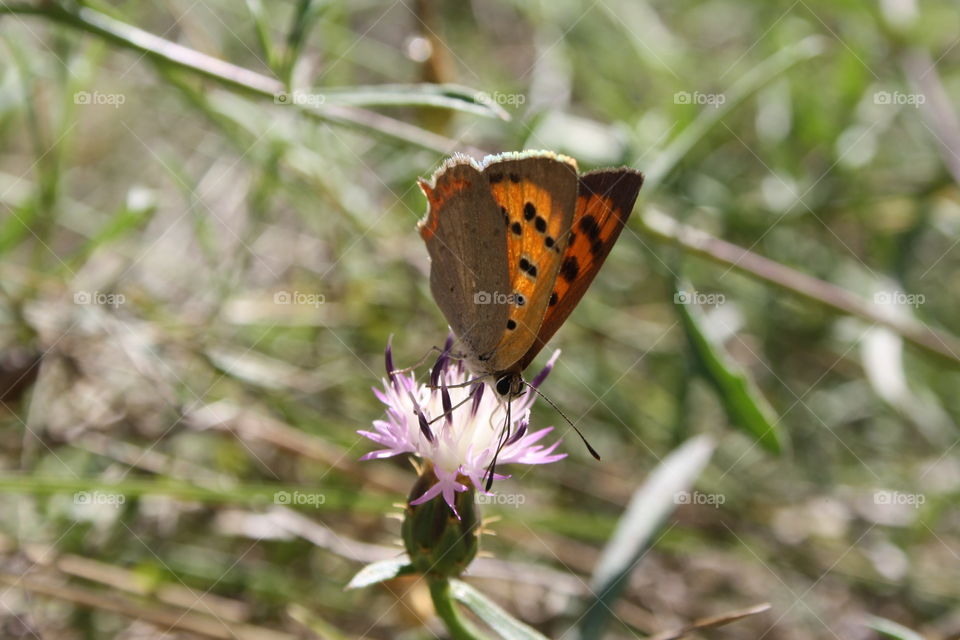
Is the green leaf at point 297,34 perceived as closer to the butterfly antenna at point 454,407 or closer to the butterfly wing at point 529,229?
the butterfly wing at point 529,229

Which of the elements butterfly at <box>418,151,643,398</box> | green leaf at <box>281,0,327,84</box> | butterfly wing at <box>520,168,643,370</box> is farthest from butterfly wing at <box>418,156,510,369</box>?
green leaf at <box>281,0,327,84</box>

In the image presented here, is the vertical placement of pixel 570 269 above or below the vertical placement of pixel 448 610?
above

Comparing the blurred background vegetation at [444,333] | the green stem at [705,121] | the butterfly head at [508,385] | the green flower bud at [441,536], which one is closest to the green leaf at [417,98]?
the blurred background vegetation at [444,333]

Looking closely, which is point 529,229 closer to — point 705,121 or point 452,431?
point 452,431

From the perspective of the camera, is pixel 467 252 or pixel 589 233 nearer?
pixel 589 233

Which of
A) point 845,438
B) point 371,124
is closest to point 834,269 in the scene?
point 845,438

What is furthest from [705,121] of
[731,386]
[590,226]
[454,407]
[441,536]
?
[441,536]

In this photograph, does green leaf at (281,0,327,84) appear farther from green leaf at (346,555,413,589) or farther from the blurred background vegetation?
green leaf at (346,555,413,589)
